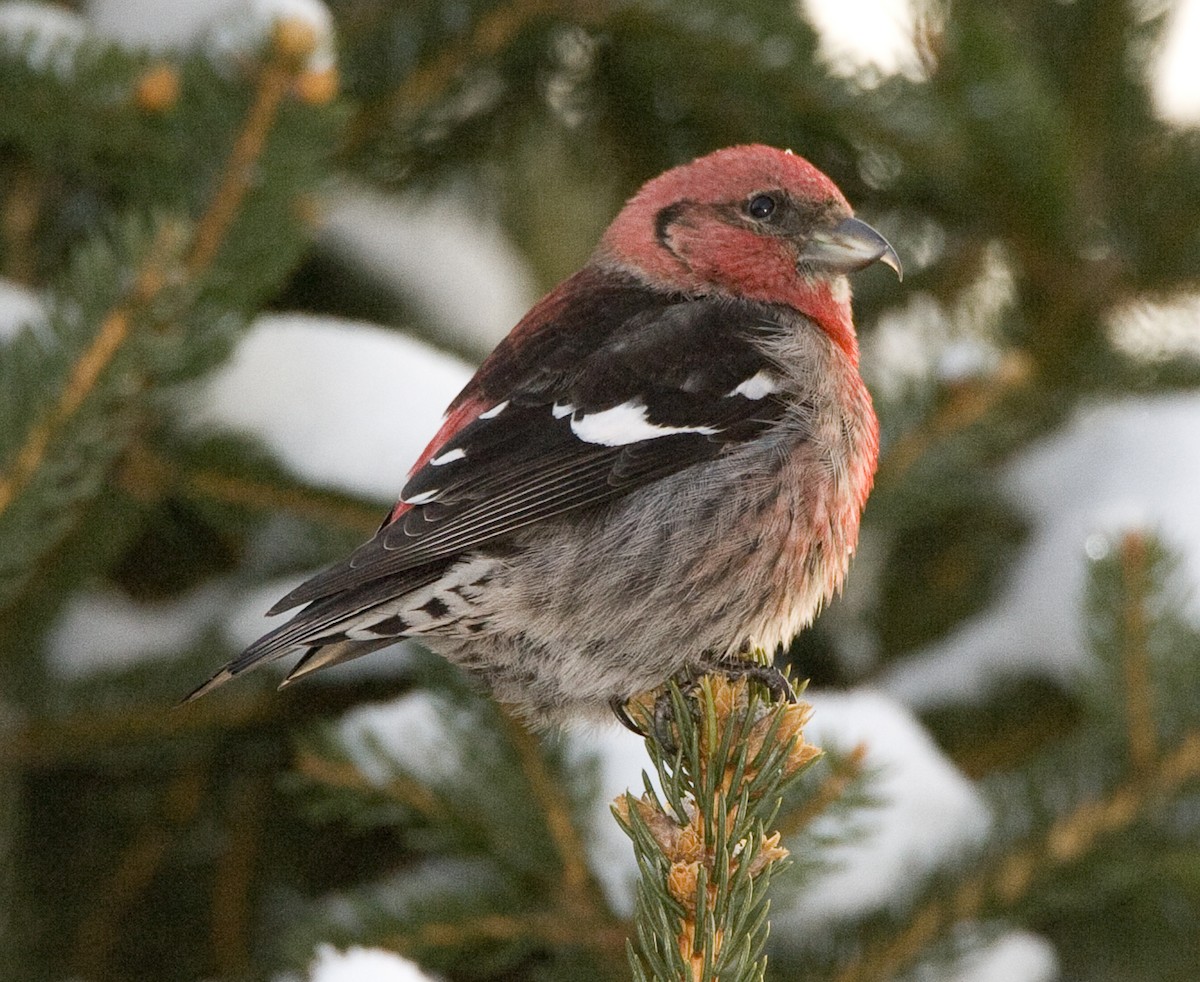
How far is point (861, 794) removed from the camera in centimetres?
228

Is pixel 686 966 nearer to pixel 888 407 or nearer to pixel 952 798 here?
pixel 952 798

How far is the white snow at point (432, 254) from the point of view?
345 centimetres

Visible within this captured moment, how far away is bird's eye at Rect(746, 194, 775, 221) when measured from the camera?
289 cm

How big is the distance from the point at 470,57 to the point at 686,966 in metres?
2.01

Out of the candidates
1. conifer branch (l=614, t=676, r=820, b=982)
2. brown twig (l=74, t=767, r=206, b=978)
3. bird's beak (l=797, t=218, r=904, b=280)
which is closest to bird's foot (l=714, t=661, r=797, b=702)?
conifer branch (l=614, t=676, r=820, b=982)

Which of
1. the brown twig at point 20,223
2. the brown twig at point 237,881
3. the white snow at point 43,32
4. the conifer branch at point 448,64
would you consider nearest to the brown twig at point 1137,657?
the conifer branch at point 448,64

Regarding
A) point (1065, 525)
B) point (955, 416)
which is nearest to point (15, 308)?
point (955, 416)

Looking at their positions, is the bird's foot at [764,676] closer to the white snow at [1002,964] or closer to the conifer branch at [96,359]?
the white snow at [1002,964]

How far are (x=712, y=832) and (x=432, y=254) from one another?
198cm

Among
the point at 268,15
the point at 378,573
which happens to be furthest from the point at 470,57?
the point at 378,573

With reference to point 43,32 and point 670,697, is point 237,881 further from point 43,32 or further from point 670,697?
point 43,32

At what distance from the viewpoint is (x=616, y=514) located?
8.19 ft

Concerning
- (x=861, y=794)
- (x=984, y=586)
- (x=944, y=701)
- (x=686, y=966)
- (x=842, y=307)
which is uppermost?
(x=842, y=307)

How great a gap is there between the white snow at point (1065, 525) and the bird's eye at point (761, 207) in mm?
886
